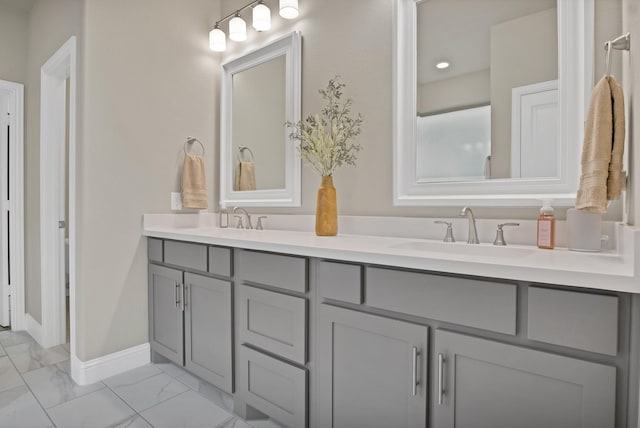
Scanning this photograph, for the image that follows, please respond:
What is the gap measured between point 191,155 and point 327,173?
112cm

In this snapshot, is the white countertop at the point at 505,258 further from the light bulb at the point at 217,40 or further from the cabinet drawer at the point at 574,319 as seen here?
the light bulb at the point at 217,40

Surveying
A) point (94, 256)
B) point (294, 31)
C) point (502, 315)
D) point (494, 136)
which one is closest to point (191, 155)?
point (94, 256)

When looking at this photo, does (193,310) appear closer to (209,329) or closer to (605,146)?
(209,329)

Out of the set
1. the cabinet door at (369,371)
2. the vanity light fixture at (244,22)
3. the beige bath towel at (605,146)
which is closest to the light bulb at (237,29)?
the vanity light fixture at (244,22)

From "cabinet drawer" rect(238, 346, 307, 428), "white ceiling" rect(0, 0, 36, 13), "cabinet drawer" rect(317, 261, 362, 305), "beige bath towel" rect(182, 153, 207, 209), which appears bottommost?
"cabinet drawer" rect(238, 346, 307, 428)

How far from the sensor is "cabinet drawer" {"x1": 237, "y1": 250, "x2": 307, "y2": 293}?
135cm

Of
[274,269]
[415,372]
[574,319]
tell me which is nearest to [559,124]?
[574,319]

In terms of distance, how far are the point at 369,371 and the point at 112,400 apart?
4.64 feet

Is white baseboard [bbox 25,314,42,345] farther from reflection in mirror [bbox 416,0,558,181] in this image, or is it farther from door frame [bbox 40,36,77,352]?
reflection in mirror [bbox 416,0,558,181]

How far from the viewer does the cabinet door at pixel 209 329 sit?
165 cm

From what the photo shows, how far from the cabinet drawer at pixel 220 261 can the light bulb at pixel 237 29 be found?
4.70ft

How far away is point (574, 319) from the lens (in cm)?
82

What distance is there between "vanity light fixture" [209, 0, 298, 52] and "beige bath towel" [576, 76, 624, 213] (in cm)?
160

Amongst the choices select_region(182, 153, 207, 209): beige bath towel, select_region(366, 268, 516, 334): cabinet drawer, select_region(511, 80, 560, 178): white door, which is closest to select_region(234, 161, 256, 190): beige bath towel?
select_region(182, 153, 207, 209): beige bath towel
